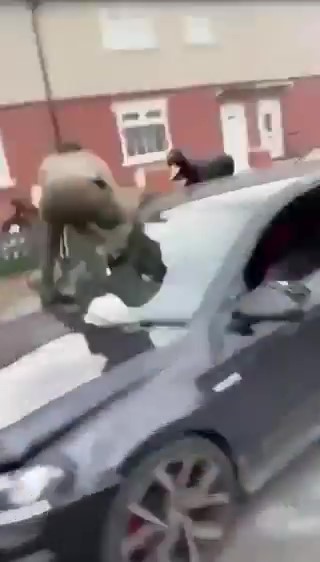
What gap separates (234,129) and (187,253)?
20cm

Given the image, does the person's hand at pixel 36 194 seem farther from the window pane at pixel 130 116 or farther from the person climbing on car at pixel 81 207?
the window pane at pixel 130 116

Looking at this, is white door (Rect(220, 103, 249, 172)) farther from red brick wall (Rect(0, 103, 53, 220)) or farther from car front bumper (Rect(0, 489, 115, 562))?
car front bumper (Rect(0, 489, 115, 562))

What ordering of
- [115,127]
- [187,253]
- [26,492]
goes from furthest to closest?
[187,253], [115,127], [26,492]

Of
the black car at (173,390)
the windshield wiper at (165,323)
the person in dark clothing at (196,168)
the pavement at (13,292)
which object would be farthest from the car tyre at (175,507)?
the person in dark clothing at (196,168)

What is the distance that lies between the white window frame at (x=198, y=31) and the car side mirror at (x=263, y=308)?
1.21 feet

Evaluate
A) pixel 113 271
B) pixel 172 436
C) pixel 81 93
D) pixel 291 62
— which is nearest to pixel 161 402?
pixel 172 436

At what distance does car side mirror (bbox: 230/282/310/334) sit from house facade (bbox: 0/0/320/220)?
20 cm

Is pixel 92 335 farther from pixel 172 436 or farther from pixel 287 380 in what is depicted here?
pixel 287 380

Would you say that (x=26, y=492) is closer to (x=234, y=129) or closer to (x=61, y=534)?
(x=61, y=534)

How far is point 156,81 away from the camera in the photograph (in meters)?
1.03

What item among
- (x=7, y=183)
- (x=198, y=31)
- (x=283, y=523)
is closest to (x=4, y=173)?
(x=7, y=183)

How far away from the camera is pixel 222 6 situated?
1.08 m

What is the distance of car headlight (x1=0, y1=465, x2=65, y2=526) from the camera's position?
0.89m

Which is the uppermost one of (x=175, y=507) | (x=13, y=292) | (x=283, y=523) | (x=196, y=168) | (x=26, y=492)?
(x=196, y=168)
